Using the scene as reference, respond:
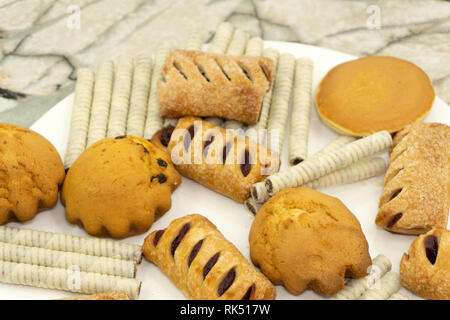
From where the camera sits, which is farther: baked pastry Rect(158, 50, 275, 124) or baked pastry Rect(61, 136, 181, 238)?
baked pastry Rect(158, 50, 275, 124)

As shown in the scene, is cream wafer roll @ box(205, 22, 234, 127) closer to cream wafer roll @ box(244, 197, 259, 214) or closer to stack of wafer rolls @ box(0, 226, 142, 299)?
cream wafer roll @ box(244, 197, 259, 214)

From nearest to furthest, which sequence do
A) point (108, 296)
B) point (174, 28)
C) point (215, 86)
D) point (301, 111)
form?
point (108, 296)
point (215, 86)
point (301, 111)
point (174, 28)

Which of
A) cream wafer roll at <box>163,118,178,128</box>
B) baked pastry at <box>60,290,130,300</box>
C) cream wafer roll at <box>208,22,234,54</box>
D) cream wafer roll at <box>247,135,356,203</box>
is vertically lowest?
baked pastry at <box>60,290,130,300</box>

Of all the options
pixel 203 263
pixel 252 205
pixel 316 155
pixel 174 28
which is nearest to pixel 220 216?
pixel 252 205

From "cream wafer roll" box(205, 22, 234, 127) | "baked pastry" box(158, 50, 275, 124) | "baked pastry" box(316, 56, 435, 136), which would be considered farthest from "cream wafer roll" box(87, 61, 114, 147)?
"baked pastry" box(316, 56, 435, 136)

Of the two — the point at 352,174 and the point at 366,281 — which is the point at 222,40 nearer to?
the point at 352,174

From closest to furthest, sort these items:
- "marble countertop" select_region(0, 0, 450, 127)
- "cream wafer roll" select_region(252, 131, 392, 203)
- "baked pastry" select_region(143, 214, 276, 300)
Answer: "baked pastry" select_region(143, 214, 276, 300), "cream wafer roll" select_region(252, 131, 392, 203), "marble countertop" select_region(0, 0, 450, 127)

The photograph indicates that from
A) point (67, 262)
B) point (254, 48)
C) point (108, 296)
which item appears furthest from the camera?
point (254, 48)

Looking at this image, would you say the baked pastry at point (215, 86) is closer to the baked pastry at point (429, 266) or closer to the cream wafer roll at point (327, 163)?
the cream wafer roll at point (327, 163)
